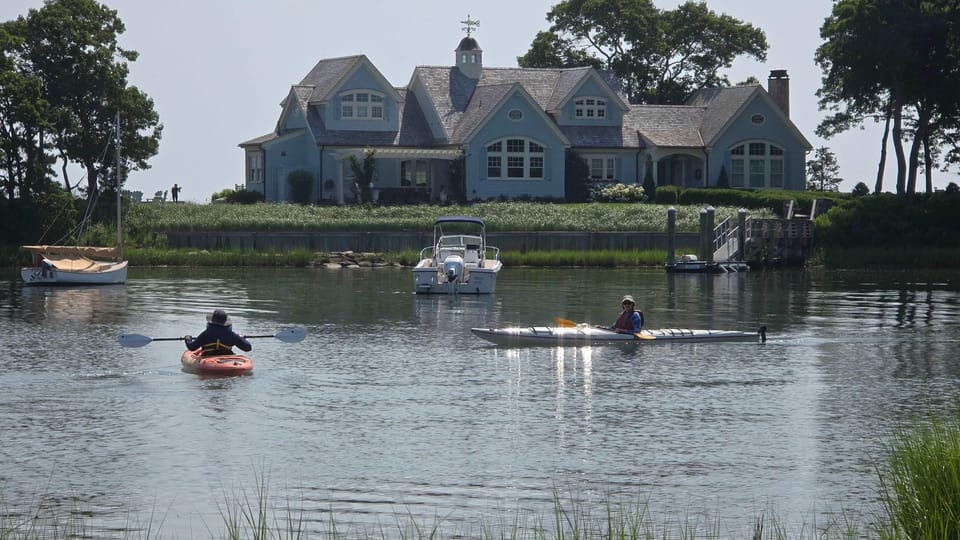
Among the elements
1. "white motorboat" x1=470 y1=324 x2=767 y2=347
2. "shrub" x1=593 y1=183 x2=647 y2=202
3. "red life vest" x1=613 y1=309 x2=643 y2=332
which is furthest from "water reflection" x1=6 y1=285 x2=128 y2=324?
"shrub" x1=593 y1=183 x2=647 y2=202

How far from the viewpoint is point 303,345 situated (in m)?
33.1

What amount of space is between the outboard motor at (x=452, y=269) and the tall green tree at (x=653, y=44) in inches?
1887

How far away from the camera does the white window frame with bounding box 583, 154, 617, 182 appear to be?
76000mm

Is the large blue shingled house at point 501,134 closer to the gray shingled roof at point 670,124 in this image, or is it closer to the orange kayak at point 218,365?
the gray shingled roof at point 670,124

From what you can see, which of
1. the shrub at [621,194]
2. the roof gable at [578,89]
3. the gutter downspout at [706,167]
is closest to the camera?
the shrub at [621,194]

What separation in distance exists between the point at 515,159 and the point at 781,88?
17.9m

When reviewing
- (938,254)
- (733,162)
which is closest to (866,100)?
(733,162)

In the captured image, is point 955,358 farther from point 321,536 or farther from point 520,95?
point 520,95

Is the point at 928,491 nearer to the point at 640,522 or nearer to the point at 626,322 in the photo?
the point at 640,522

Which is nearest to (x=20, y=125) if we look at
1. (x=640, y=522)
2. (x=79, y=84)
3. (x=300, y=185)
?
(x=79, y=84)

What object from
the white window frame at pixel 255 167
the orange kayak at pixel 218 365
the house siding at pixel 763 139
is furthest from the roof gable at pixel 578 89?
the orange kayak at pixel 218 365

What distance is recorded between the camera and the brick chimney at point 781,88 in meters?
80.2

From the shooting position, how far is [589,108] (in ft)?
253

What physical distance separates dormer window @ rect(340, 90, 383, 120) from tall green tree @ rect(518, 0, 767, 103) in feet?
75.1
